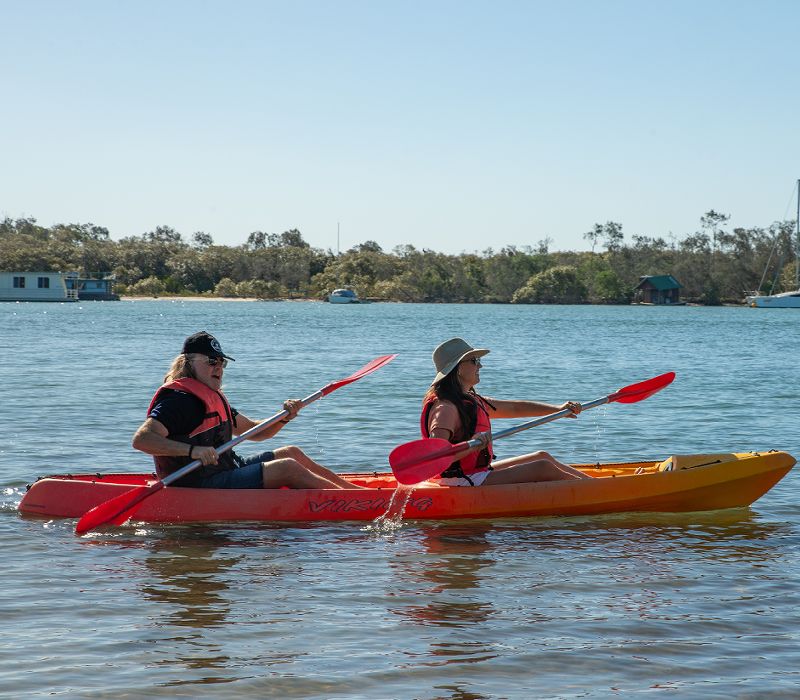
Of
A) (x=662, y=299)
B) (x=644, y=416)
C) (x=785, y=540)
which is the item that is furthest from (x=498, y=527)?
(x=662, y=299)

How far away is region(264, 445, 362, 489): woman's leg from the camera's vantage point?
290 inches

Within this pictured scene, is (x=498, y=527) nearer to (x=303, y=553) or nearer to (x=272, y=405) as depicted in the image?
(x=303, y=553)

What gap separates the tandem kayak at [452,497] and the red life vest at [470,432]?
0.16m

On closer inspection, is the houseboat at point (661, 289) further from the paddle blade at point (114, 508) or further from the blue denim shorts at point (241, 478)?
the paddle blade at point (114, 508)

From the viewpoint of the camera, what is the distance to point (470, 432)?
7.29m

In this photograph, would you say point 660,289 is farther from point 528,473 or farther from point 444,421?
point 444,421

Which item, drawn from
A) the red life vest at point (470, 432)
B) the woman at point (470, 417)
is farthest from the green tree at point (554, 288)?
the red life vest at point (470, 432)

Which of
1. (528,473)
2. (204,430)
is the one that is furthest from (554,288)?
(204,430)

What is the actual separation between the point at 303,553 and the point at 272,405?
10571 mm

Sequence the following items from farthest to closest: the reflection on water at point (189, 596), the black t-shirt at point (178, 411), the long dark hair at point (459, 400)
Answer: the long dark hair at point (459, 400), the black t-shirt at point (178, 411), the reflection on water at point (189, 596)

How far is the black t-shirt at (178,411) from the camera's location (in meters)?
6.69

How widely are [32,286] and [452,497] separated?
81791 mm

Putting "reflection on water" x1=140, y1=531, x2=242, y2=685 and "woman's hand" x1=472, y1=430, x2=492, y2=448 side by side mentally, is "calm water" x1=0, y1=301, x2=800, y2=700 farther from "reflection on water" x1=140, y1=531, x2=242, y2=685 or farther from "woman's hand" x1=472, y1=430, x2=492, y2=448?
"woman's hand" x1=472, y1=430, x2=492, y2=448

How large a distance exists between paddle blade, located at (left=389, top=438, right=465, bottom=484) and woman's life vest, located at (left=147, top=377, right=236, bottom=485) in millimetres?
1066
